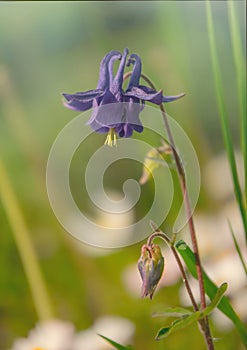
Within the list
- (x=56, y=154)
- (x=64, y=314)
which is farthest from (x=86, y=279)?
(x=56, y=154)

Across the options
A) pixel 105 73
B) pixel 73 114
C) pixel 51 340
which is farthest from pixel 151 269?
pixel 73 114

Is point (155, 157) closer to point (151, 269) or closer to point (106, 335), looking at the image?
point (151, 269)

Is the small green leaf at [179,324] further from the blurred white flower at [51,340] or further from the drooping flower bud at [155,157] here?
the blurred white flower at [51,340]

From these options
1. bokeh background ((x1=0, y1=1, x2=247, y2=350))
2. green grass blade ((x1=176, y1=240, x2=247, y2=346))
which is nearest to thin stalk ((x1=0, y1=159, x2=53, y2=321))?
bokeh background ((x1=0, y1=1, x2=247, y2=350))

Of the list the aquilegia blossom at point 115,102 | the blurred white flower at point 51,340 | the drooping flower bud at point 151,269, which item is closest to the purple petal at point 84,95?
the aquilegia blossom at point 115,102

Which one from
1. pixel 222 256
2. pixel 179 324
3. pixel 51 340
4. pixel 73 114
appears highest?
pixel 73 114

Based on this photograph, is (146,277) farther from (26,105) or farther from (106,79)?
(26,105)

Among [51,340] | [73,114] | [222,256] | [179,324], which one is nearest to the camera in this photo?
[179,324]
